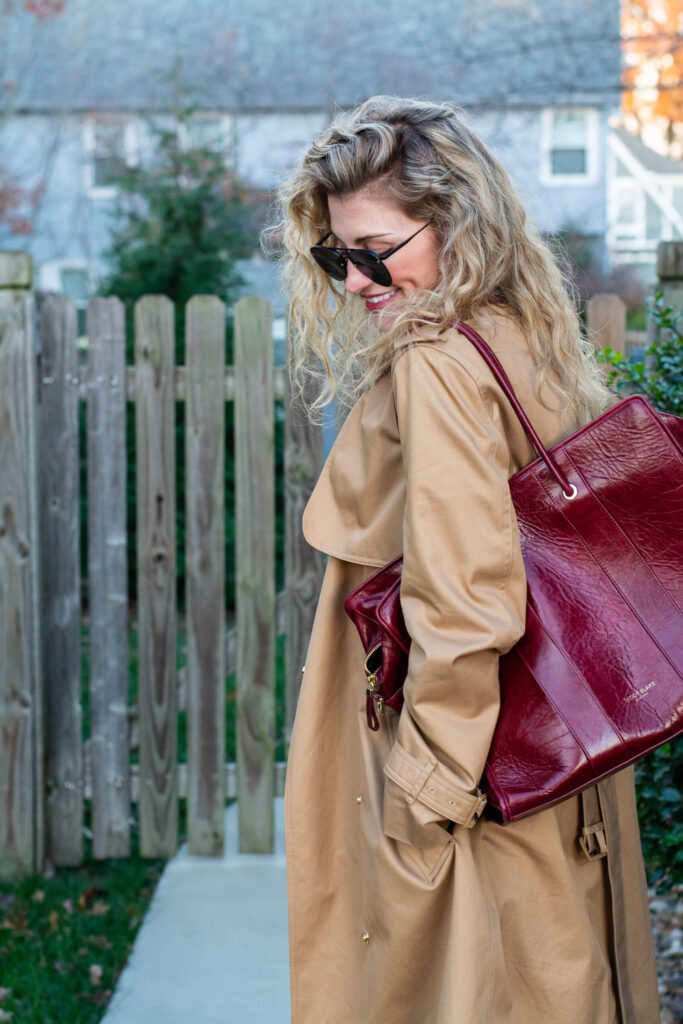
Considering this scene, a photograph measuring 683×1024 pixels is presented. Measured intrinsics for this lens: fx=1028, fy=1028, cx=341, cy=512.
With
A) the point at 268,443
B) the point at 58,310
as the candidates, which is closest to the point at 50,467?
the point at 58,310

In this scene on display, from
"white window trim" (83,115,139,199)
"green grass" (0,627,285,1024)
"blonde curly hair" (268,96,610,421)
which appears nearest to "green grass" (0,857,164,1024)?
"green grass" (0,627,285,1024)

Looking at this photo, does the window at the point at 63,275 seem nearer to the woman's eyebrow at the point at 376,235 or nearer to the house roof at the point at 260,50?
the house roof at the point at 260,50

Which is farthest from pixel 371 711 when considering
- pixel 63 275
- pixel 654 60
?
pixel 63 275

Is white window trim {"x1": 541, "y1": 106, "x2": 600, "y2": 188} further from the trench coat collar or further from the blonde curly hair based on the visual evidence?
the trench coat collar

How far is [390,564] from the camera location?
1753 millimetres

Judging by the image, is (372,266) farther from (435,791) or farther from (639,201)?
(639,201)

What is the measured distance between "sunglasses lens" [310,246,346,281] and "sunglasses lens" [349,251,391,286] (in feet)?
0.19

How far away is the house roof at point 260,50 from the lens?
48.6 feet

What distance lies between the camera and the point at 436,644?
157 cm

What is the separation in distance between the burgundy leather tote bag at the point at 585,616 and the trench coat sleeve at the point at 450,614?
0.19 ft

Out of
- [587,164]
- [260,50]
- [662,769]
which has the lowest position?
[662,769]

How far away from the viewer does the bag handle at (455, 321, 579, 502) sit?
5.54 ft

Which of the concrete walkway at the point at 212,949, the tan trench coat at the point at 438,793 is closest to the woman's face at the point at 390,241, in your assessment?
the tan trench coat at the point at 438,793

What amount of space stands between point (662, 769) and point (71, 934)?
1.90m
